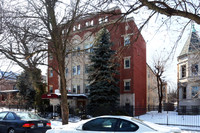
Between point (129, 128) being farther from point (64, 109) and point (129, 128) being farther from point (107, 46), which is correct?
point (107, 46)

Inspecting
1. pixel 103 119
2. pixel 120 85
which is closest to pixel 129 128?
pixel 103 119

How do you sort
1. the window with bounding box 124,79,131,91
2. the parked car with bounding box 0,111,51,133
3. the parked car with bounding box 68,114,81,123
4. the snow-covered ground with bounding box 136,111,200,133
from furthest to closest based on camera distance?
the window with bounding box 124,79,131,91, the parked car with bounding box 68,114,81,123, the snow-covered ground with bounding box 136,111,200,133, the parked car with bounding box 0,111,51,133

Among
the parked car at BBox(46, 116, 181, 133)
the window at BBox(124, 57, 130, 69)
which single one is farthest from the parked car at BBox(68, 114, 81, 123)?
the parked car at BBox(46, 116, 181, 133)

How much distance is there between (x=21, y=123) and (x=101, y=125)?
463 cm

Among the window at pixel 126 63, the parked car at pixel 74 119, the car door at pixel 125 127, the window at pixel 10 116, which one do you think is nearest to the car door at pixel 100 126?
the car door at pixel 125 127

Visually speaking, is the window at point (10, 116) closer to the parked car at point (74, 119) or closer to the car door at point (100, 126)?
the car door at point (100, 126)

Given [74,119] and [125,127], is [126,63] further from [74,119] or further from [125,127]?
[125,127]

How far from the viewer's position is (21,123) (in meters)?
8.90

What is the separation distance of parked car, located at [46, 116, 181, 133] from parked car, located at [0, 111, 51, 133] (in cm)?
288

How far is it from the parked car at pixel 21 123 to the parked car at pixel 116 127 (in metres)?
2.88

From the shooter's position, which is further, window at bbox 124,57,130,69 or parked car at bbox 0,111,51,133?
window at bbox 124,57,130,69

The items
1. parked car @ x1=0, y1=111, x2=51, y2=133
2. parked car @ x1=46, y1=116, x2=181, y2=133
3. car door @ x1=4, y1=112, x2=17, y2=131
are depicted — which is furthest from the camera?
car door @ x1=4, y1=112, x2=17, y2=131

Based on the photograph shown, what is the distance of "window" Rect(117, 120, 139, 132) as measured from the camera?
5.56m

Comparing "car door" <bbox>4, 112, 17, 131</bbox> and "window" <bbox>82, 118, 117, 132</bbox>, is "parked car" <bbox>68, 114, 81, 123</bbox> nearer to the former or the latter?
"car door" <bbox>4, 112, 17, 131</bbox>
